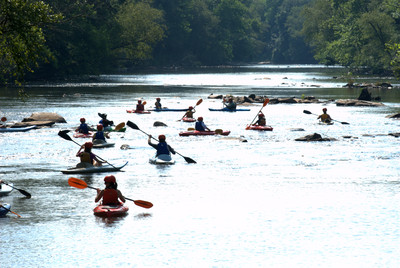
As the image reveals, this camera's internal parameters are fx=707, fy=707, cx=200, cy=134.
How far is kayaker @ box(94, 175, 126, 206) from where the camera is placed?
64.3 ft

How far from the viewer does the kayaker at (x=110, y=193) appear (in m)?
19.6

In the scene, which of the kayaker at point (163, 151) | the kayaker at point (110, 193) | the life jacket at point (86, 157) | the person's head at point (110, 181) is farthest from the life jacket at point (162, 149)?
the person's head at point (110, 181)

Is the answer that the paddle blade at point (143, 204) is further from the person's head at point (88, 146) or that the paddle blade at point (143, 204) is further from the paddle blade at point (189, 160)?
the paddle blade at point (189, 160)

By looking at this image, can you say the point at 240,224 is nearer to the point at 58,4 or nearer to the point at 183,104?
the point at 183,104

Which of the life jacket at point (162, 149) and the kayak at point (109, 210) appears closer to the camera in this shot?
the kayak at point (109, 210)

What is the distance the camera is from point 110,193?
65.1 feet

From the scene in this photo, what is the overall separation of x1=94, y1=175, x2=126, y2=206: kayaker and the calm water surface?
1.88ft

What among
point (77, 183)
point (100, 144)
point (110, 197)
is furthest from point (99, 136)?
point (110, 197)

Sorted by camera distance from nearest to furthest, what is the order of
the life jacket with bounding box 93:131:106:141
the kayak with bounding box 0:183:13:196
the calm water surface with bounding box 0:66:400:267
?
the calm water surface with bounding box 0:66:400:267
the kayak with bounding box 0:183:13:196
the life jacket with bounding box 93:131:106:141

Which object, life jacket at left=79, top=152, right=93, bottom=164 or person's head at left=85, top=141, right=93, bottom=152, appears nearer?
person's head at left=85, top=141, right=93, bottom=152

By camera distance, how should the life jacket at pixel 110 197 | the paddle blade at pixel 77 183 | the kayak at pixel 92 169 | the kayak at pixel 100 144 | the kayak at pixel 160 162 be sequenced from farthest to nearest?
1. the kayak at pixel 100 144
2. the kayak at pixel 160 162
3. the kayak at pixel 92 169
4. the paddle blade at pixel 77 183
5. the life jacket at pixel 110 197

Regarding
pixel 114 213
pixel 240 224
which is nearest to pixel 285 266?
pixel 240 224

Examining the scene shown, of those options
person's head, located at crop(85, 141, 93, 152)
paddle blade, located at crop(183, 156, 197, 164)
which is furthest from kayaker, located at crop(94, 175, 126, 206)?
paddle blade, located at crop(183, 156, 197, 164)

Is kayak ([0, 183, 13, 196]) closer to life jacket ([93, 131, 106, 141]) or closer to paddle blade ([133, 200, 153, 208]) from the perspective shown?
paddle blade ([133, 200, 153, 208])
